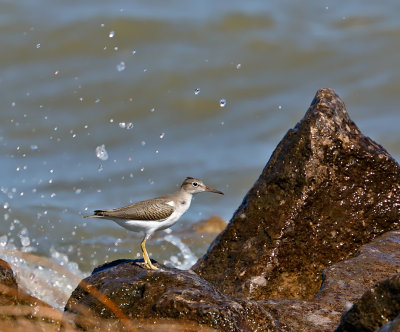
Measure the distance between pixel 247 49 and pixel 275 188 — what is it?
10.6 meters

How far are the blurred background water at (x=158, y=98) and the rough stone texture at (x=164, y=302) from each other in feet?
16.6

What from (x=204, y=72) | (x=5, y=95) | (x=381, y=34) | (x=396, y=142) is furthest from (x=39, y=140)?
(x=381, y=34)

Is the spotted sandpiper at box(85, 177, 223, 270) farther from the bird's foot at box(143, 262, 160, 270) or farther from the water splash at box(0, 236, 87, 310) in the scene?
the water splash at box(0, 236, 87, 310)

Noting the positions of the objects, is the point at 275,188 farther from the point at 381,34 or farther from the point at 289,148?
the point at 381,34

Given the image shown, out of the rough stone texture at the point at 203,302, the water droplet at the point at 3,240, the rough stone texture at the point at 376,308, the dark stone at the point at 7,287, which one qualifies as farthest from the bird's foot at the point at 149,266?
the water droplet at the point at 3,240

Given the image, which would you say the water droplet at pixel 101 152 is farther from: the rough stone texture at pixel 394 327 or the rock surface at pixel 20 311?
the rough stone texture at pixel 394 327

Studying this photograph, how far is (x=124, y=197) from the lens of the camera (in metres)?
13.5

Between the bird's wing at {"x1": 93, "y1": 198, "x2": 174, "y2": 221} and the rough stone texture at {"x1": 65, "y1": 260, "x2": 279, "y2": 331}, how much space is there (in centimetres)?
89

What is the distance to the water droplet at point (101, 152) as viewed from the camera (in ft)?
45.3

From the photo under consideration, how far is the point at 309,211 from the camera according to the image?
Answer: 7312mm

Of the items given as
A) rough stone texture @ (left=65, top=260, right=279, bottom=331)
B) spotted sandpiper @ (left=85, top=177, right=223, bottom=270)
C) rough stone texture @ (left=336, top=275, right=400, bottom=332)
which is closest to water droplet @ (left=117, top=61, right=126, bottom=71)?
spotted sandpiper @ (left=85, top=177, right=223, bottom=270)

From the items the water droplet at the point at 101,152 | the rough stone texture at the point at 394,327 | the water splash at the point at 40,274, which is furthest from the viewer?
the water droplet at the point at 101,152

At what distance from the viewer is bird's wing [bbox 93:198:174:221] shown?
22.4 ft

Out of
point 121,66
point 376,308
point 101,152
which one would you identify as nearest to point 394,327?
point 376,308
